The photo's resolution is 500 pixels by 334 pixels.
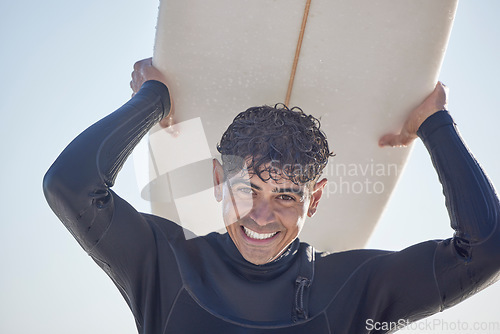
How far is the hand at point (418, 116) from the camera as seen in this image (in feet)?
5.75

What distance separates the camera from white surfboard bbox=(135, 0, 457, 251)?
177cm

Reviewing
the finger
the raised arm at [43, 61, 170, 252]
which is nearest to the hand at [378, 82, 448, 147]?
the finger

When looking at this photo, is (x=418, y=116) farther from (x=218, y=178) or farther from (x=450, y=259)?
(x=218, y=178)

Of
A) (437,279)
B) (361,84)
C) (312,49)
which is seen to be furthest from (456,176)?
(312,49)

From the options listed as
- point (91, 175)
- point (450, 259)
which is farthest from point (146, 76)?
point (450, 259)

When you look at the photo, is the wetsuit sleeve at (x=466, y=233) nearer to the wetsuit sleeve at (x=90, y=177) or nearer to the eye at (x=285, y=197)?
the eye at (x=285, y=197)

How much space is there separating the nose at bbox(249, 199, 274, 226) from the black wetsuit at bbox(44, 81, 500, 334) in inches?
5.6

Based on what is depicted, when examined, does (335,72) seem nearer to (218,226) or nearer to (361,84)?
(361,84)

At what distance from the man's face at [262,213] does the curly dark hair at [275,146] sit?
25mm

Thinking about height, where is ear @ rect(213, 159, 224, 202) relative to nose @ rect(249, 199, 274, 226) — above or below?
above

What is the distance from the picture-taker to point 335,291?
4.95 feet

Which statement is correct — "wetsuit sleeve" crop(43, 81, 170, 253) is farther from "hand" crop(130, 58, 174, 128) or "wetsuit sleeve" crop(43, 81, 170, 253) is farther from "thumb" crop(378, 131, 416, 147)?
"thumb" crop(378, 131, 416, 147)

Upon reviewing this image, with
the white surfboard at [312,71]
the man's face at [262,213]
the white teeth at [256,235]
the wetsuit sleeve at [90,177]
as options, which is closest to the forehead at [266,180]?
the man's face at [262,213]

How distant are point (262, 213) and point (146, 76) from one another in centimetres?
66
